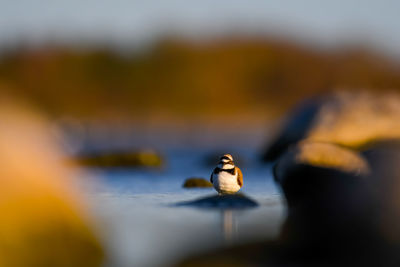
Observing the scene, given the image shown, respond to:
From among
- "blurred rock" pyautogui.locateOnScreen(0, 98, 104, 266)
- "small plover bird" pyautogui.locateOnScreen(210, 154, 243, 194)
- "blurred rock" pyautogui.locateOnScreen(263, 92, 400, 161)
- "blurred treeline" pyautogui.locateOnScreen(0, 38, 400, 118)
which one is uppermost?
"blurred treeline" pyautogui.locateOnScreen(0, 38, 400, 118)

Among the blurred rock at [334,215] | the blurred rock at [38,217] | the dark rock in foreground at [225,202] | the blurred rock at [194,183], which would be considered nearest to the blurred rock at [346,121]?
the blurred rock at [194,183]

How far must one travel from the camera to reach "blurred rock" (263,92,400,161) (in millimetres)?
7734

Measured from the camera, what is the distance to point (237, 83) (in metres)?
40.0

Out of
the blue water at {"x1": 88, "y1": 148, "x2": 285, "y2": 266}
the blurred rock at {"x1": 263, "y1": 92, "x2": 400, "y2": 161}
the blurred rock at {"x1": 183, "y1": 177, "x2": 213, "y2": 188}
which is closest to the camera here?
the blue water at {"x1": 88, "y1": 148, "x2": 285, "y2": 266}

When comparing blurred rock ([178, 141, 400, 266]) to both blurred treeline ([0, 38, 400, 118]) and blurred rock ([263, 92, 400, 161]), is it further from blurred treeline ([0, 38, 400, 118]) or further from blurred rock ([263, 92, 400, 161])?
blurred treeline ([0, 38, 400, 118])

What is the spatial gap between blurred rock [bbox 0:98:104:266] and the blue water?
0.20 meters

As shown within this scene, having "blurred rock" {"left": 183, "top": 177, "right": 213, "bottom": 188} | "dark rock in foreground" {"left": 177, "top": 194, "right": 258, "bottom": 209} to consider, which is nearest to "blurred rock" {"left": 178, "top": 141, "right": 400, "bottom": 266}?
"dark rock in foreground" {"left": 177, "top": 194, "right": 258, "bottom": 209}

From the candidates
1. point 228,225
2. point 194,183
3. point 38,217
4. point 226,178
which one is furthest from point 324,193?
point 38,217

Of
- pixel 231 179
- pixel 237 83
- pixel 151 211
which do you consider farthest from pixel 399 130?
pixel 237 83

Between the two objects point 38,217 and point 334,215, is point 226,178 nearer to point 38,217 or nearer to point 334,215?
point 334,215

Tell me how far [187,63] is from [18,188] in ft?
123

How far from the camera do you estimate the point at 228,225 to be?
4.41 m

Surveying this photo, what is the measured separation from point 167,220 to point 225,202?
0.66m

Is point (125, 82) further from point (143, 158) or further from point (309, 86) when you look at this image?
point (143, 158)
